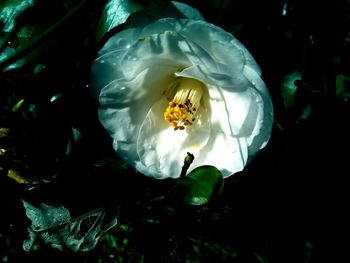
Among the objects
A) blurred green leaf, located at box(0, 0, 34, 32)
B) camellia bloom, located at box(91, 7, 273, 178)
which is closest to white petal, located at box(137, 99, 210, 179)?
camellia bloom, located at box(91, 7, 273, 178)

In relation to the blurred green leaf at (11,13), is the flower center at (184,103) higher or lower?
lower

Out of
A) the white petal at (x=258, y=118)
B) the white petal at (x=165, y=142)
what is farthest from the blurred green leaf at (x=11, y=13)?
the white petal at (x=258, y=118)

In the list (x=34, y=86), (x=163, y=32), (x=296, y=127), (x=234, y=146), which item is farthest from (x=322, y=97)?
(x=34, y=86)

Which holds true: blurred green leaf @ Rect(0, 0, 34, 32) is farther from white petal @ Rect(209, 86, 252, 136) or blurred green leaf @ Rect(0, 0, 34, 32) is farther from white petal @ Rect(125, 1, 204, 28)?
white petal @ Rect(209, 86, 252, 136)

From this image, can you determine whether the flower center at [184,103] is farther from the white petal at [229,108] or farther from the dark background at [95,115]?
the dark background at [95,115]

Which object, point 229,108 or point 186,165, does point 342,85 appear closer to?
point 229,108

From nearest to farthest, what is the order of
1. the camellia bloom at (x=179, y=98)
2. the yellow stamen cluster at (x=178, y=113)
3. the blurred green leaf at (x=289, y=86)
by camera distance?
the camellia bloom at (x=179, y=98) → the blurred green leaf at (x=289, y=86) → the yellow stamen cluster at (x=178, y=113)

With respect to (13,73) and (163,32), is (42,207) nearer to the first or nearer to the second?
(13,73)
